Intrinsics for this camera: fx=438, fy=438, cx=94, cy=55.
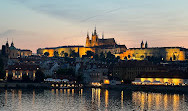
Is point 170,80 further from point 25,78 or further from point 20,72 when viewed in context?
point 20,72

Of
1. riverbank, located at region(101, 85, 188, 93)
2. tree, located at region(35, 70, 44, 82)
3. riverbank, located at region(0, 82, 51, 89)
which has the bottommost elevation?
riverbank, located at region(101, 85, 188, 93)

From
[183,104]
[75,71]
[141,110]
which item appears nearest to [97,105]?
[141,110]

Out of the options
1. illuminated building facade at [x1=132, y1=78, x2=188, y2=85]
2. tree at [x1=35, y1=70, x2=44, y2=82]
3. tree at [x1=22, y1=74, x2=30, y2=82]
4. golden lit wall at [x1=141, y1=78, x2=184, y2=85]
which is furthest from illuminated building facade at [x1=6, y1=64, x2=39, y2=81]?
golden lit wall at [x1=141, y1=78, x2=184, y2=85]

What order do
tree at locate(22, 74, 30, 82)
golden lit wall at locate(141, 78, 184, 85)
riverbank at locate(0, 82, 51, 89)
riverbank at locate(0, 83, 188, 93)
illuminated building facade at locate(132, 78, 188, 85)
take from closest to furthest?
riverbank at locate(0, 83, 188, 93) → riverbank at locate(0, 82, 51, 89) → illuminated building facade at locate(132, 78, 188, 85) → golden lit wall at locate(141, 78, 184, 85) → tree at locate(22, 74, 30, 82)

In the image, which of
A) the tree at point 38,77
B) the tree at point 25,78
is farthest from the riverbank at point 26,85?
the tree at point 38,77

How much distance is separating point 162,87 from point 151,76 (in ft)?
43.9

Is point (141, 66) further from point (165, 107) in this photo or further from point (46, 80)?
point (165, 107)

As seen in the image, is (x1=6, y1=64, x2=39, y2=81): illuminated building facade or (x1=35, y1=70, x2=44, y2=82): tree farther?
(x1=6, y1=64, x2=39, y2=81): illuminated building facade

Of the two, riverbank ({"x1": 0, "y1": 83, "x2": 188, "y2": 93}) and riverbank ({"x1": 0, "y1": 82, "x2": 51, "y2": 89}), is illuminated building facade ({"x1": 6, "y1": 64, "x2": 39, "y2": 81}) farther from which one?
riverbank ({"x1": 0, "y1": 83, "x2": 188, "y2": 93})

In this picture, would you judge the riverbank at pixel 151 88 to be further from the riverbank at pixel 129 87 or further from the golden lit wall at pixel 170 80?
the golden lit wall at pixel 170 80

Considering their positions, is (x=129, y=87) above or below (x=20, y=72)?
below

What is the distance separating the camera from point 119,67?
157 meters

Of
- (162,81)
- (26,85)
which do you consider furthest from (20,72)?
(162,81)

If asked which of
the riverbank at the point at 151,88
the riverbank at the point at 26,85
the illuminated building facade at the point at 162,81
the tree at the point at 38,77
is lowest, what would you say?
the riverbank at the point at 151,88
